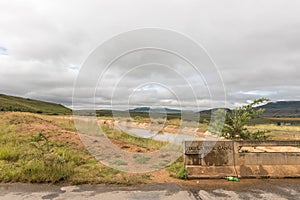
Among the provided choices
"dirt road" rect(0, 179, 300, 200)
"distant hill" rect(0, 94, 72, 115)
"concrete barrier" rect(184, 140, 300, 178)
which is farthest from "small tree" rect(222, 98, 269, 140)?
"distant hill" rect(0, 94, 72, 115)

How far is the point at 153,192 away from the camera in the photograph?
16.1 feet

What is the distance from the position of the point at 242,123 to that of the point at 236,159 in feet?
9.01

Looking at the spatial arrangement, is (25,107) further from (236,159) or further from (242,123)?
(236,159)

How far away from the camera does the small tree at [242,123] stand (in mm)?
8423

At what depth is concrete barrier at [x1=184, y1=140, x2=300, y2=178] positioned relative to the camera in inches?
237

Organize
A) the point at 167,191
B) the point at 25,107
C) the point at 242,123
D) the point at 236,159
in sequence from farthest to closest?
the point at 25,107
the point at 242,123
the point at 236,159
the point at 167,191

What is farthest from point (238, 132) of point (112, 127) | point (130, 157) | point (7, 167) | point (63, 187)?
point (112, 127)

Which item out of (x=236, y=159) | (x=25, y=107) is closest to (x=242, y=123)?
(x=236, y=159)

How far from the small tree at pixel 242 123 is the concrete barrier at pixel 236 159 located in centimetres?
221

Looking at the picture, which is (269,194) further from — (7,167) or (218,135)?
(7,167)

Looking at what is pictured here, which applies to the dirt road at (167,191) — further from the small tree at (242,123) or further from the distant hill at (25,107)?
the distant hill at (25,107)

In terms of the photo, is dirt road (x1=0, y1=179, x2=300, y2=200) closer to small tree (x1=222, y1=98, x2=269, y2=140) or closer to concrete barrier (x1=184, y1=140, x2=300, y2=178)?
concrete barrier (x1=184, y1=140, x2=300, y2=178)

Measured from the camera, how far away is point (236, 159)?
617cm

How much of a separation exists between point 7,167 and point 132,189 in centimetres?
410
